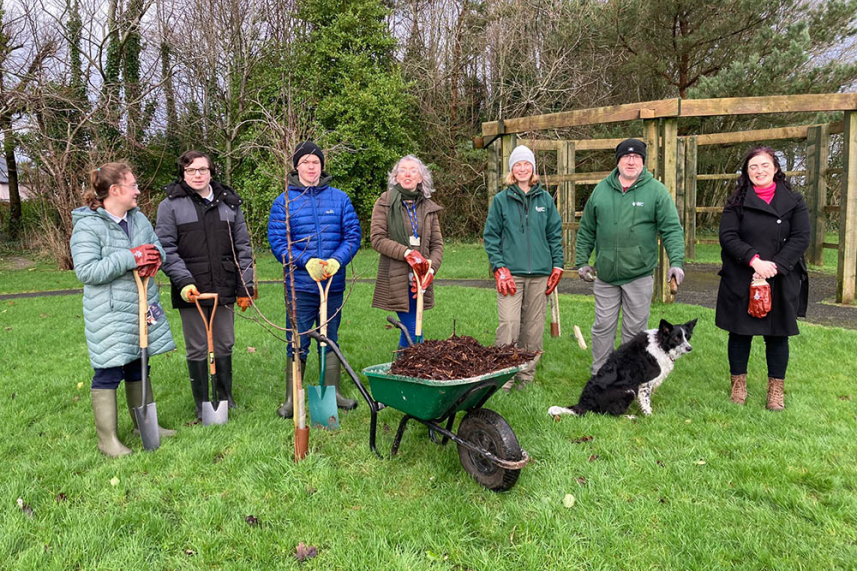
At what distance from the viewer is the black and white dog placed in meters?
3.67

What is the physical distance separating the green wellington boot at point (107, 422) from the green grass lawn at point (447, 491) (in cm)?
7

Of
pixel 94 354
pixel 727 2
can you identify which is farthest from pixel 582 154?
pixel 94 354

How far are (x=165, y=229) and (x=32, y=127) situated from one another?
35.2 feet

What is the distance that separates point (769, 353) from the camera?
3.78 metres

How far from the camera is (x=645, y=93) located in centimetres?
1828

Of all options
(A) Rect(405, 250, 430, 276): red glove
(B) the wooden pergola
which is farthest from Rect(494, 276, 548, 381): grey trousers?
(B) the wooden pergola

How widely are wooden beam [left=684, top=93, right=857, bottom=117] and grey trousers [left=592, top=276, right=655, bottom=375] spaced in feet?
12.1

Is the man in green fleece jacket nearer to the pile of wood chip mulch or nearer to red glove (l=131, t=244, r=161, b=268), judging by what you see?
the pile of wood chip mulch

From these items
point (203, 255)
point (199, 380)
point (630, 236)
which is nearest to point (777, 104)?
point (630, 236)

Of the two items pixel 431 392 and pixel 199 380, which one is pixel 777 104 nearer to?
pixel 431 392

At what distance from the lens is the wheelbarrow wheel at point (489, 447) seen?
2.63 metres

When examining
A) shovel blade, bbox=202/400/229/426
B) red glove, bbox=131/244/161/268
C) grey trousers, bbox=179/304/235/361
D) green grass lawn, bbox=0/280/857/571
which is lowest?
green grass lawn, bbox=0/280/857/571

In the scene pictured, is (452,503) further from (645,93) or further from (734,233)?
(645,93)

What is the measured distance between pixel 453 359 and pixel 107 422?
2167 mm
